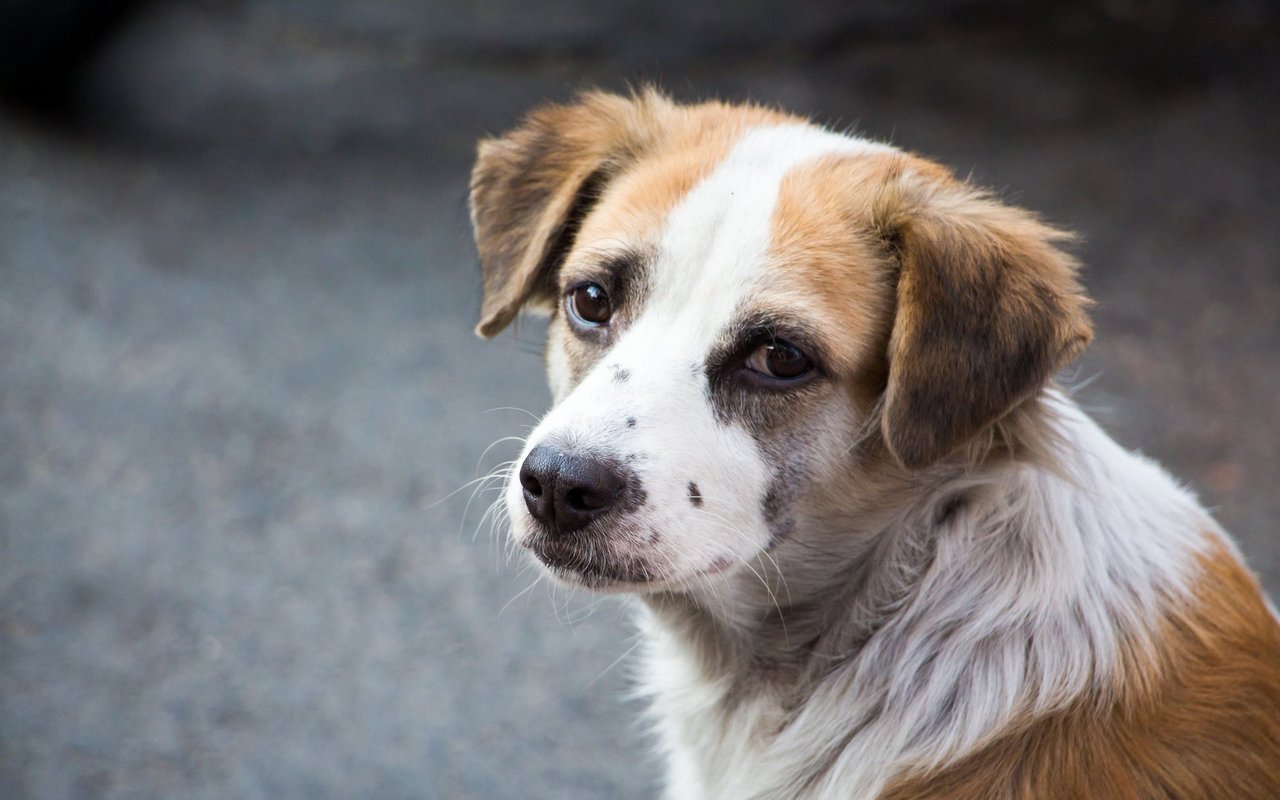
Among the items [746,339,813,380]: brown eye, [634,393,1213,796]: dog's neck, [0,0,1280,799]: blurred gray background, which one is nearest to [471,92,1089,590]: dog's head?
[746,339,813,380]: brown eye

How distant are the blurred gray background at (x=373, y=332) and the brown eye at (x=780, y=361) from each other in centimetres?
98

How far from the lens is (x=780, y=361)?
2441 millimetres

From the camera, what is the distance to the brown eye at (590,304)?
8.70ft

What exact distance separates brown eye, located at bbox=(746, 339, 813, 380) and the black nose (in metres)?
0.40

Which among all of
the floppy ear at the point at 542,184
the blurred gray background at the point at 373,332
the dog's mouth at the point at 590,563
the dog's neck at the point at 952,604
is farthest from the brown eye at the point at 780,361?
the blurred gray background at the point at 373,332

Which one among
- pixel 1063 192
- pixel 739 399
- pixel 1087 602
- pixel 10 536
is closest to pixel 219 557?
pixel 10 536

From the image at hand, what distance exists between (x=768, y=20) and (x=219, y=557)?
5220mm

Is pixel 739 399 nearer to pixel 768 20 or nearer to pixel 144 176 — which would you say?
pixel 144 176

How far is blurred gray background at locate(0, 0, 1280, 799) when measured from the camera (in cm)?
406

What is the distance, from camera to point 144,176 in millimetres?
6988

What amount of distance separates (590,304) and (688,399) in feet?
1.36

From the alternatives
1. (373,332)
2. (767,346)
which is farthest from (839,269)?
(373,332)

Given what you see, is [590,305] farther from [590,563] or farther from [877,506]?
[877,506]

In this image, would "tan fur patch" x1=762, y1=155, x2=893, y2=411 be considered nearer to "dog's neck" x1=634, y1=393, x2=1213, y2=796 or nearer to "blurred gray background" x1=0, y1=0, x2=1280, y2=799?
"dog's neck" x1=634, y1=393, x2=1213, y2=796
